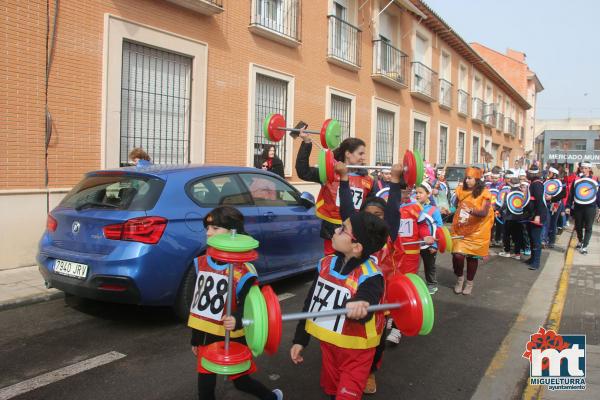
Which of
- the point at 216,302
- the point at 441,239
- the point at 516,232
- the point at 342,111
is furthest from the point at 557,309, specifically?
the point at 342,111

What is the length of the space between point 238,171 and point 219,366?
329 cm

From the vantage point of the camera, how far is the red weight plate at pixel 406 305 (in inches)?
99.3

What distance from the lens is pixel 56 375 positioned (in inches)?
143

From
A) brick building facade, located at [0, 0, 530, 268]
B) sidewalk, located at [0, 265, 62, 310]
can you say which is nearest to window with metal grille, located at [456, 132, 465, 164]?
brick building facade, located at [0, 0, 530, 268]

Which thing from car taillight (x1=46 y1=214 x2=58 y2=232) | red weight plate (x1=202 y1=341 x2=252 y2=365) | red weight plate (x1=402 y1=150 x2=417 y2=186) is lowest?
red weight plate (x1=202 y1=341 x2=252 y2=365)

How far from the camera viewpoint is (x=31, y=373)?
367 cm

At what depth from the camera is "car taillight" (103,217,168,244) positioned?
14.1ft

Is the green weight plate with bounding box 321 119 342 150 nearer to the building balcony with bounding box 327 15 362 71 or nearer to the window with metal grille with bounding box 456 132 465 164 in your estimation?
the building balcony with bounding box 327 15 362 71

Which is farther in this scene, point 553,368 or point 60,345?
point 60,345

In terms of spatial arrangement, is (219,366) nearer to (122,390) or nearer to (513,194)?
(122,390)

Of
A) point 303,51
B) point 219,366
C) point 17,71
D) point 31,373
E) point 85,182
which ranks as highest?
point 303,51

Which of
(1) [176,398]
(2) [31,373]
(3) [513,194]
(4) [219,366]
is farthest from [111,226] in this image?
(3) [513,194]

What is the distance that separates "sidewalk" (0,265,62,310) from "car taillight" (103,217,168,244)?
183 cm

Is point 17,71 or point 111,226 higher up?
point 17,71
